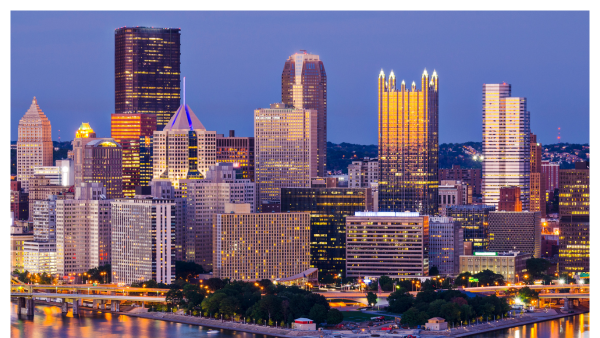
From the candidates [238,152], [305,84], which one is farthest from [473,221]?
[305,84]

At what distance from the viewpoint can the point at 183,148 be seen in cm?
5972

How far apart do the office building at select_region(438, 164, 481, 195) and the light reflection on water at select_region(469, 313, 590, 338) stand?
32.8 metres

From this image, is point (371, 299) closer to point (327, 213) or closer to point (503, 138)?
point (327, 213)

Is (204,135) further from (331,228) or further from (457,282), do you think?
(457,282)

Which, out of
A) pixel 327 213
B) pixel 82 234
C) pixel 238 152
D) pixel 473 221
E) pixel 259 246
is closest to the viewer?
pixel 259 246

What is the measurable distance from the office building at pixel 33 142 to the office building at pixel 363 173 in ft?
58.7

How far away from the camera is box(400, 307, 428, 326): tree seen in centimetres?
3584

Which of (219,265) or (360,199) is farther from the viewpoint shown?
(360,199)

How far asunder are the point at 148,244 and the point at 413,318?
12.6 meters

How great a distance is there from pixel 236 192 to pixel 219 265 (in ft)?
24.1

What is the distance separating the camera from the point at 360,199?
53156mm

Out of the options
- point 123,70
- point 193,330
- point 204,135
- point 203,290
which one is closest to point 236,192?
point 204,135

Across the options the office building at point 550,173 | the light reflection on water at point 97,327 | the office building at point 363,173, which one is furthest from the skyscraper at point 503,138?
the light reflection on water at point 97,327

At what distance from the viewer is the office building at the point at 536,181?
6775 cm
